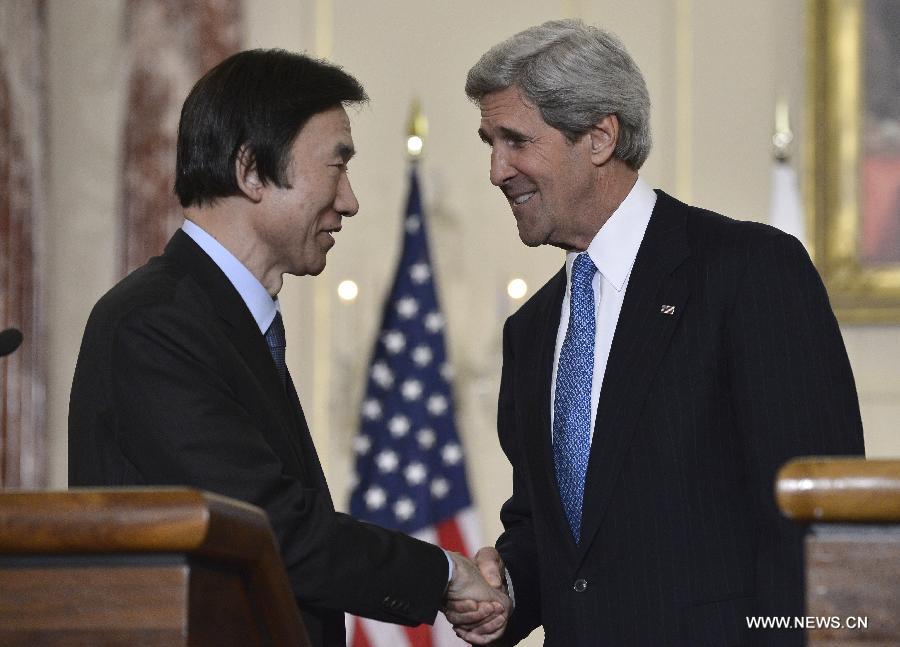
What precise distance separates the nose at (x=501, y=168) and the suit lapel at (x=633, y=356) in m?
0.45

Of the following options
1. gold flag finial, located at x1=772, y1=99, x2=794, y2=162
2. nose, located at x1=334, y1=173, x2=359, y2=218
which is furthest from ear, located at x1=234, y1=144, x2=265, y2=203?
gold flag finial, located at x1=772, y1=99, x2=794, y2=162

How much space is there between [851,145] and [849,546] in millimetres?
6279

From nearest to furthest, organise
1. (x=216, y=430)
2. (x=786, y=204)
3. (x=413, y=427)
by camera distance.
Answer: (x=216, y=430) → (x=413, y=427) → (x=786, y=204)

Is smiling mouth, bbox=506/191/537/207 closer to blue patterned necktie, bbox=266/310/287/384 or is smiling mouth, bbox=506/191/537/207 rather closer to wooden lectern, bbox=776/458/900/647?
blue patterned necktie, bbox=266/310/287/384

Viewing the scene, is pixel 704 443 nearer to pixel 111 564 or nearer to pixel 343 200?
pixel 343 200

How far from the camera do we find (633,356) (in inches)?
110

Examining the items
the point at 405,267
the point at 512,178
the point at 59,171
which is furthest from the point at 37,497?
the point at 59,171

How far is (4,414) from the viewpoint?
6.88 meters

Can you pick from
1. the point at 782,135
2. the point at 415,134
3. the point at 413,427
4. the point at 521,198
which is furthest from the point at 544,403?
the point at 782,135

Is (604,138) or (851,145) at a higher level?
(851,145)

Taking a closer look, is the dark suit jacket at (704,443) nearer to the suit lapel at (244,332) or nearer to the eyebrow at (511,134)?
the eyebrow at (511,134)

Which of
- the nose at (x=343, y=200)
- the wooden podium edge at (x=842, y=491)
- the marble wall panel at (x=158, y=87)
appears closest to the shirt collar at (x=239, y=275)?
the nose at (x=343, y=200)

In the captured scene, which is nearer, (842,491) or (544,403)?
(842,491)

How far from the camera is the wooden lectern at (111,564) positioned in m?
1.10
